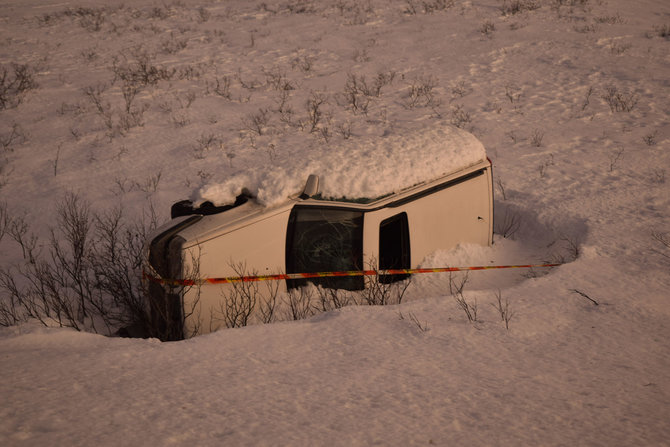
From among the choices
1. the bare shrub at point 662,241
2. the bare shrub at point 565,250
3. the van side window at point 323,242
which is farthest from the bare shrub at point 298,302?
the bare shrub at point 662,241

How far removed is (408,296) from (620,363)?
212cm

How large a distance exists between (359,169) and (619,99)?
8.63 metres

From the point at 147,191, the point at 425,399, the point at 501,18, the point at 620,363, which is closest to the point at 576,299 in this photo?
the point at 620,363

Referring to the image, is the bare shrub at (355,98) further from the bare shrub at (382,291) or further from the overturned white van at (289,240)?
the bare shrub at (382,291)

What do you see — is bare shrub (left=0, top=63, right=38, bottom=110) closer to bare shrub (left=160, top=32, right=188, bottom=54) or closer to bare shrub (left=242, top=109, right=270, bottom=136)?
bare shrub (left=160, top=32, right=188, bottom=54)

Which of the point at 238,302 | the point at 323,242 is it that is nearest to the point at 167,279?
the point at 238,302

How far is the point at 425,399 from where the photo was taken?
3092 mm

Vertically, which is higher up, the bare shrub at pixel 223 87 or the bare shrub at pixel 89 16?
the bare shrub at pixel 89 16

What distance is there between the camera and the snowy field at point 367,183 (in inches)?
117

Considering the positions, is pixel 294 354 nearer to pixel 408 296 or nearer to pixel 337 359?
pixel 337 359

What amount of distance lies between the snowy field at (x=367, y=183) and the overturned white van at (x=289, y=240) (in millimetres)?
210

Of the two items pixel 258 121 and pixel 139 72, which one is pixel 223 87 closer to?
pixel 139 72

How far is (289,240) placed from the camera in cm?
466

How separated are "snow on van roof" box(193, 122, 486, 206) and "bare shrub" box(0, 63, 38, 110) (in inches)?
405
